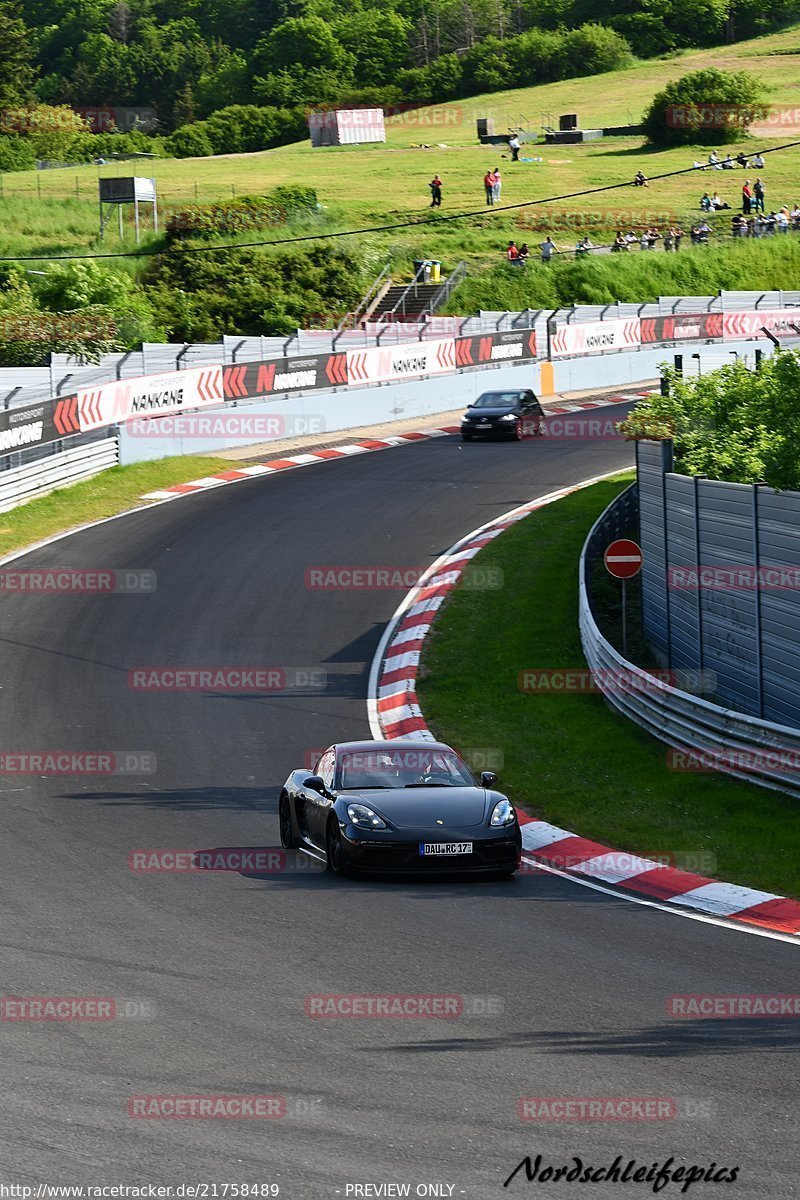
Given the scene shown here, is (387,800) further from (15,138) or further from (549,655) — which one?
(15,138)

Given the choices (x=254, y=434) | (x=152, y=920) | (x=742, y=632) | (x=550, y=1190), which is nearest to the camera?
(x=550, y=1190)

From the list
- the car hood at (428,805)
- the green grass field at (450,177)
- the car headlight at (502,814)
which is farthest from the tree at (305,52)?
the car headlight at (502,814)

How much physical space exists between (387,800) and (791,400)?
10.3 meters

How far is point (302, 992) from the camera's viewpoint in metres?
9.97

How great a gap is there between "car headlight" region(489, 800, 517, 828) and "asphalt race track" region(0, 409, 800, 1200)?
57 centimetres

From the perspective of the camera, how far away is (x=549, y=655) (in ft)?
74.7

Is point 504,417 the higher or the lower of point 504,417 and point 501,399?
the lower

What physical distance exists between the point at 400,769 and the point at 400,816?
3.66ft

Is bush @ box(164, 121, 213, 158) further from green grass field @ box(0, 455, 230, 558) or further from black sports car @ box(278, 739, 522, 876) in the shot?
black sports car @ box(278, 739, 522, 876)

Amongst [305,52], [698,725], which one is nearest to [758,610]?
[698,725]

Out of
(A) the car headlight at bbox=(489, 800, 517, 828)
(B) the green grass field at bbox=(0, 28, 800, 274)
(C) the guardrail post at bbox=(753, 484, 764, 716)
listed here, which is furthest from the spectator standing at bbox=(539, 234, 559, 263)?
(A) the car headlight at bbox=(489, 800, 517, 828)

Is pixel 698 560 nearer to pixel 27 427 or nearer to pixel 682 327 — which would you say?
pixel 27 427

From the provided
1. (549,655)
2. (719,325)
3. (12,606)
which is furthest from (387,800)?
(719,325)

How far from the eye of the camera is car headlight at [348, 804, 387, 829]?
13336mm
